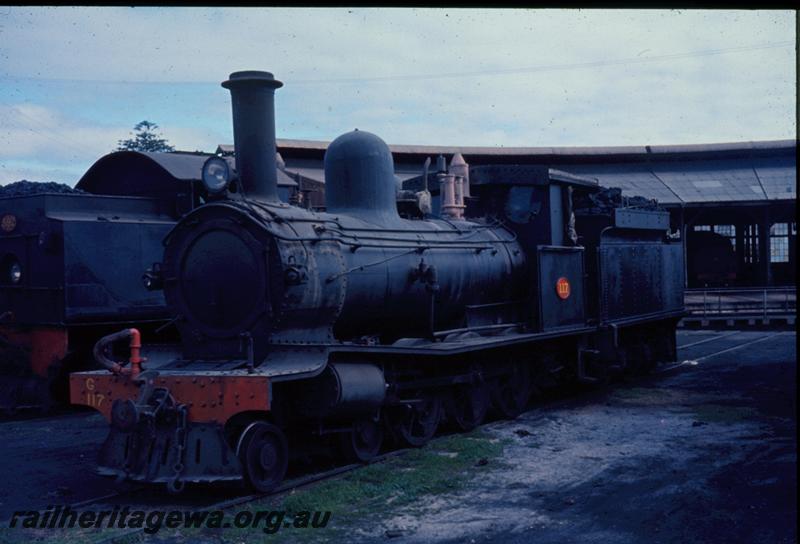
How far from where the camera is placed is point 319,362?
771 cm

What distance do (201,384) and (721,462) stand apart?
16.1ft

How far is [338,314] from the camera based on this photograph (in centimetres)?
832

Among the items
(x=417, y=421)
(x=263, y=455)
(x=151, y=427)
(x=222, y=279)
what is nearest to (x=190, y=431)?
(x=151, y=427)

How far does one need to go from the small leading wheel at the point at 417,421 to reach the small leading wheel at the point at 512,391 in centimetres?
138

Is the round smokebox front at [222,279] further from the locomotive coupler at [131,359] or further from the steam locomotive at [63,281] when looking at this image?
the steam locomotive at [63,281]

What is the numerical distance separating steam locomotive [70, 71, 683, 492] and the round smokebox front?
0.02 m

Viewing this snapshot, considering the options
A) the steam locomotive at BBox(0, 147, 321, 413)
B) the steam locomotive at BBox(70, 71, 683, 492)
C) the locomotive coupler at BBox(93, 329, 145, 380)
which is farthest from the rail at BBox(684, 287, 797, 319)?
the locomotive coupler at BBox(93, 329, 145, 380)

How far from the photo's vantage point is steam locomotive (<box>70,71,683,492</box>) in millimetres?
7309

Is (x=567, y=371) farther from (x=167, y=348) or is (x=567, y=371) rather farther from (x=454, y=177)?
(x=167, y=348)

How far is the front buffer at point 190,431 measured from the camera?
7055 mm

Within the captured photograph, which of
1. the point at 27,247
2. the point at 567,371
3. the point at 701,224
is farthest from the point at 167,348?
the point at 701,224

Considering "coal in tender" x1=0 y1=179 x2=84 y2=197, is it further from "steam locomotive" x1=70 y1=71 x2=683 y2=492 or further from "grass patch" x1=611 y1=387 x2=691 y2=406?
"grass patch" x1=611 y1=387 x2=691 y2=406

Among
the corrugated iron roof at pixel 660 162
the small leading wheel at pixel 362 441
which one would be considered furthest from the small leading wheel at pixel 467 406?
the corrugated iron roof at pixel 660 162

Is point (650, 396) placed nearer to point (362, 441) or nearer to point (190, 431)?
point (362, 441)
